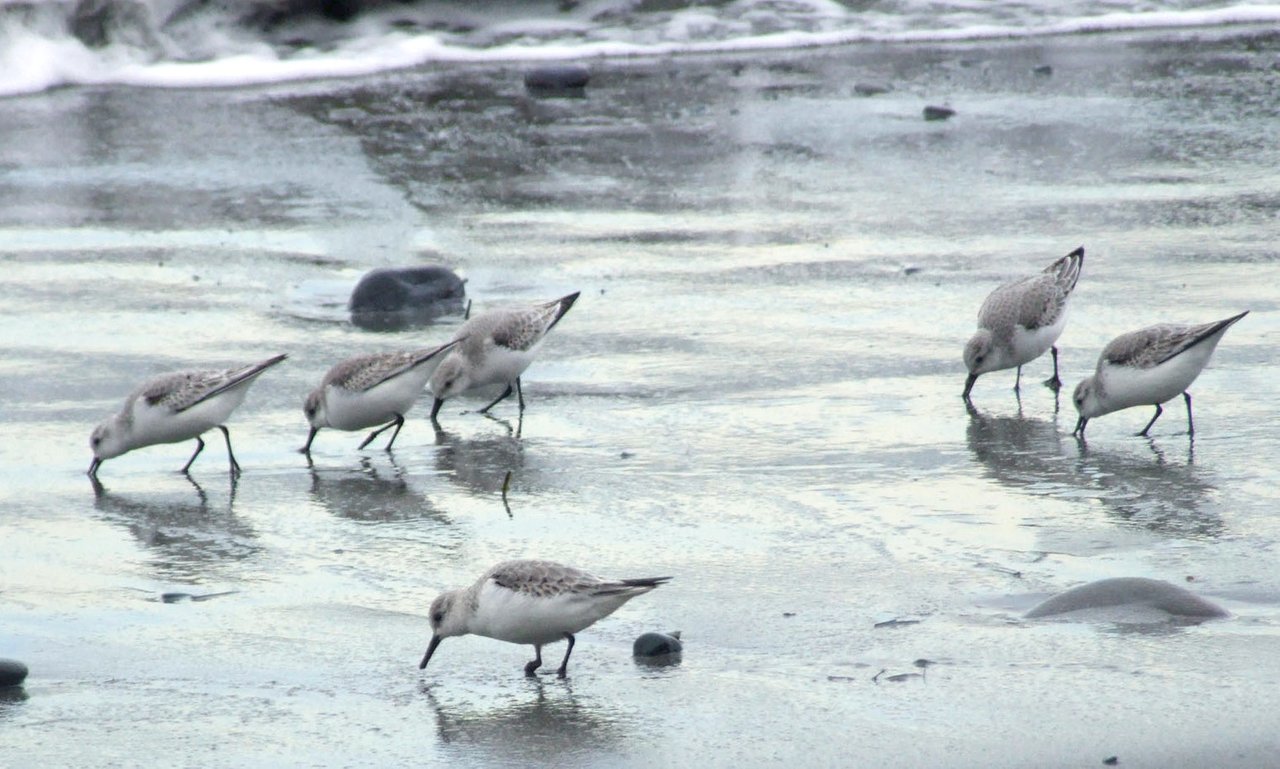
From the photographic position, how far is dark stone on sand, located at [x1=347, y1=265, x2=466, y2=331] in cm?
1023

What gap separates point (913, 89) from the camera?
16.7 m

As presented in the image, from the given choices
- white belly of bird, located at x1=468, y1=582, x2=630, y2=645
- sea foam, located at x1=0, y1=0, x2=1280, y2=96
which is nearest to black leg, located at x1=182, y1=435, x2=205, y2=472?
white belly of bird, located at x1=468, y1=582, x2=630, y2=645

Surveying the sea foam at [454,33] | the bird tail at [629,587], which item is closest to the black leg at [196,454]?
the bird tail at [629,587]

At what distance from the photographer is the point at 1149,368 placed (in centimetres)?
784

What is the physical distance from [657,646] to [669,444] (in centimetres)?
249

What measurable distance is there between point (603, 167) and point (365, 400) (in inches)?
242

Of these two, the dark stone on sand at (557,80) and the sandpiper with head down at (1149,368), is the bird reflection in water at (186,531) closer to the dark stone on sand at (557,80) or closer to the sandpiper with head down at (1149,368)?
the sandpiper with head down at (1149,368)

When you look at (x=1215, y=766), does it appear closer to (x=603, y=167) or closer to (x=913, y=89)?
(x=603, y=167)

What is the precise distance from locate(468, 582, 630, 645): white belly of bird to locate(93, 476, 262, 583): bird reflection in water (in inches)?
56.7

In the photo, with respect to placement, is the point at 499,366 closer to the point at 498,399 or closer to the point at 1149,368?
the point at 498,399

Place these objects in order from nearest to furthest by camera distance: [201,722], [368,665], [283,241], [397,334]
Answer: [201,722], [368,665], [397,334], [283,241]

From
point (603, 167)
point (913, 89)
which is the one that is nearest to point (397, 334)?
point (603, 167)

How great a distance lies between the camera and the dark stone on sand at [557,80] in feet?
56.0

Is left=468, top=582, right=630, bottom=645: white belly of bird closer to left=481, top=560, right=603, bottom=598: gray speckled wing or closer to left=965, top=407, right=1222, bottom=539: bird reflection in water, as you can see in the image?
left=481, top=560, right=603, bottom=598: gray speckled wing
